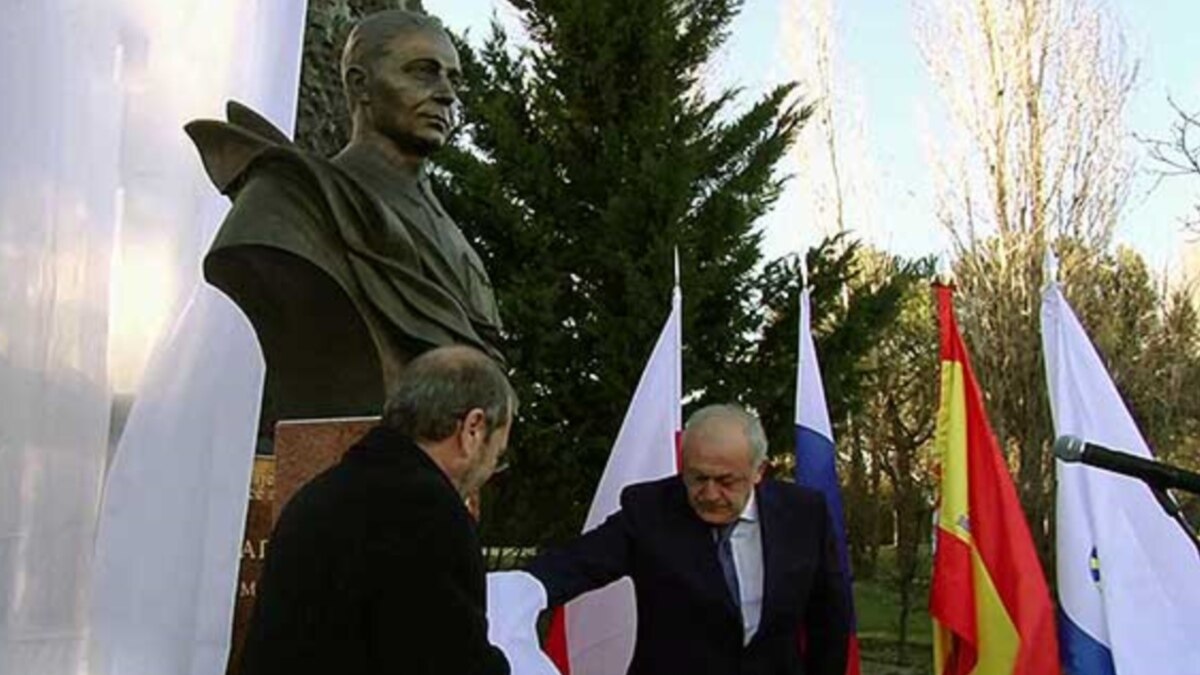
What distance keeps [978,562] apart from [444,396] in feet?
7.10

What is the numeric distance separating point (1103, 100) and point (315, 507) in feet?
36.2

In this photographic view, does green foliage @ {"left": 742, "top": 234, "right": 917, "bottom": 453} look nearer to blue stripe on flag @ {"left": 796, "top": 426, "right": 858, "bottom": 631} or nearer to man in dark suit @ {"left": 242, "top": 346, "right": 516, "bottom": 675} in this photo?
blue stripe on flag @ {"left": 796, "top": 426, "right": 858, "bottom": 631}

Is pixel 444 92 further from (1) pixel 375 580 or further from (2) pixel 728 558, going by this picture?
(1) pixel 375 580

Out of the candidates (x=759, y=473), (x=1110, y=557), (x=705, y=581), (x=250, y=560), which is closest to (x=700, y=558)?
(x=705, y=581)

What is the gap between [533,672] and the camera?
222 centimetres

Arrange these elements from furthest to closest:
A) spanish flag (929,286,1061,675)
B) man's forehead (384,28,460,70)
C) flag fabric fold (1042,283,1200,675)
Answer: spanish flag (929,286,1061,675), flag fabric fold (1042,283,1200,675), man's forehead (384,28,460,70)

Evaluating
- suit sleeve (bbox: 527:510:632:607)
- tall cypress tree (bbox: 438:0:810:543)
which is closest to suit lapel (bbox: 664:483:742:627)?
suit sleeve (bbox: 527:510:632:607)

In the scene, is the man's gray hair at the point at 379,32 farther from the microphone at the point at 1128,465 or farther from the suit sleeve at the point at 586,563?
the microphone at the point at 1128,465

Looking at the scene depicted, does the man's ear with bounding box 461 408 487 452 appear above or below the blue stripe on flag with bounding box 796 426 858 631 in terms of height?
below

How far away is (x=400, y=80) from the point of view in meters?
2.42

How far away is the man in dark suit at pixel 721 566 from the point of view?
8.39 feet

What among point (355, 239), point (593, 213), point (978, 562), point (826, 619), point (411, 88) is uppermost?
point (593, 213)

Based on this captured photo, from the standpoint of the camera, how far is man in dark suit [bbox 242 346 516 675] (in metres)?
1.53

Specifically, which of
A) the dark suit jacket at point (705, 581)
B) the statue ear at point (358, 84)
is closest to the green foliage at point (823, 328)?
the dark suit jacket at point (705, 581)
